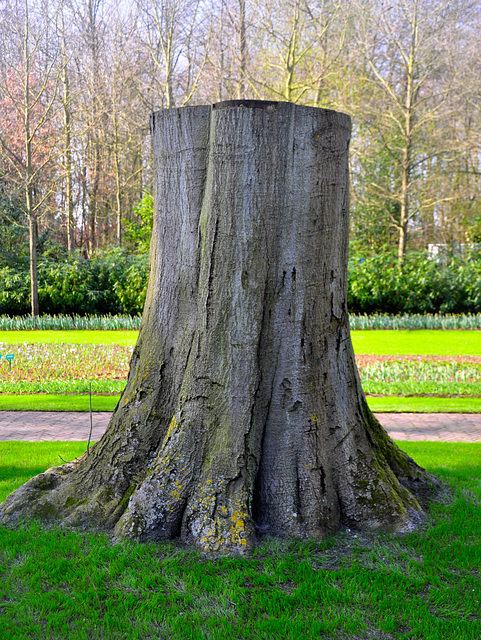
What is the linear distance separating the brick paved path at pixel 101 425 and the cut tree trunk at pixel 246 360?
8.81ft

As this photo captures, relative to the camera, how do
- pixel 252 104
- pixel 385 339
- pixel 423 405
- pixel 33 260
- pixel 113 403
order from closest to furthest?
1. pixel 252 104
2. pixel 113 403
3. pixel 423 405
4. pixel 385 339
5. pixel 33 260

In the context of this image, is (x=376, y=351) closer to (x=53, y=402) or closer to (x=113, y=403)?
(x=113, y=403)

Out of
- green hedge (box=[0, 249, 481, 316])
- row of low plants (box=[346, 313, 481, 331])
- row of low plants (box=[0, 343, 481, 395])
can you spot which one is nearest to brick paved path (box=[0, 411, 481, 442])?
row of low plants (box=[0, 343, 481, 395])

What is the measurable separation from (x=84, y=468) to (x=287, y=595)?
1454 mm

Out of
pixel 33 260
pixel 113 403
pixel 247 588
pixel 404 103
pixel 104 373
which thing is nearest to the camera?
pixel 247 588

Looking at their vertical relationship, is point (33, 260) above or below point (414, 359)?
above

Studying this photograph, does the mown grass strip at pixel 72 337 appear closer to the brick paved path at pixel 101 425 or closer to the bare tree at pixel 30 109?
the bare tree at pixel 30 109

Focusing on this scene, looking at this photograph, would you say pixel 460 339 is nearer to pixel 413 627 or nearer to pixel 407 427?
pixel 407 427

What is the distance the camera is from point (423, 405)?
717 centimetres

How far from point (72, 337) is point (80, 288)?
183 inches

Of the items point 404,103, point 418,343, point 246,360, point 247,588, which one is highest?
point 404,103

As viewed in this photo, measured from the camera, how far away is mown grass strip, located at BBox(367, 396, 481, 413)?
22.7 feet

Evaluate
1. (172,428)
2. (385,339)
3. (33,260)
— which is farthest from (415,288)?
(172,428)

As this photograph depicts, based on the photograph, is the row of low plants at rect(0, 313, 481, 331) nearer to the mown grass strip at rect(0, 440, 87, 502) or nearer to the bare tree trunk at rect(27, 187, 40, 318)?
the bare tree trunk at rect(27, 187, 40, 318)
